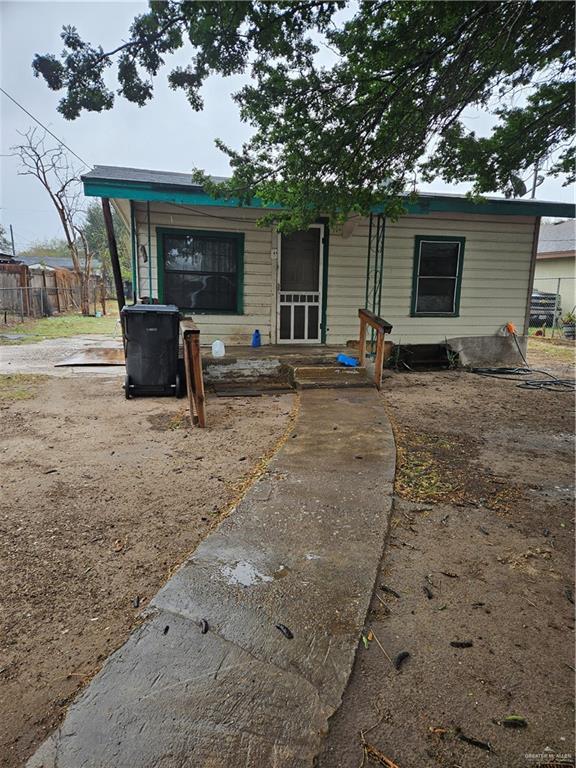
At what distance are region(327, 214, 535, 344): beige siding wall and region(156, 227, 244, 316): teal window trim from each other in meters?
1.61

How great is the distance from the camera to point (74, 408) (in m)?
5.55

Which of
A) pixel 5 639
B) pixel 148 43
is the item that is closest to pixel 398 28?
pixel 148 43

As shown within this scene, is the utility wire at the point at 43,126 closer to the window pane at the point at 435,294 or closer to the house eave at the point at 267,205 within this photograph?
the house eave at the point at 267,205

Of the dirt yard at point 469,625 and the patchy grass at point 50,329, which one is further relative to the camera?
the patchy grass at point 50,329

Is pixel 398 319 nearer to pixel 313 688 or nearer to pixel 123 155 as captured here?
pixel 313 688

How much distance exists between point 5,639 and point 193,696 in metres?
0.92

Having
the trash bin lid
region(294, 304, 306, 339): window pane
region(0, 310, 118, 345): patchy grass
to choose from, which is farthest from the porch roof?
region(0, 310, 118, 345): patchy grass

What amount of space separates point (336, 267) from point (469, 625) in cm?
693

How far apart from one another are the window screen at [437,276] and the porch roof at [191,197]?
75cm

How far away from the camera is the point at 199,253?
761 centimetres

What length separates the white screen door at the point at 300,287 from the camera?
802 cm

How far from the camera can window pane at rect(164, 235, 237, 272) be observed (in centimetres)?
750

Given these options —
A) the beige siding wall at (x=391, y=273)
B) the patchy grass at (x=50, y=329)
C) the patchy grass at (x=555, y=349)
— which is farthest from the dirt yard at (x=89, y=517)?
the patchy grass at (x=555, y=349)

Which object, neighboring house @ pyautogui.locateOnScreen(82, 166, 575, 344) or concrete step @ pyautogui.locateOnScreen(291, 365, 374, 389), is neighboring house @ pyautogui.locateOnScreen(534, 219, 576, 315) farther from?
concrete step @ pyautogui.locateOnScreen(291, 365, 374, 389)
